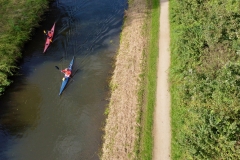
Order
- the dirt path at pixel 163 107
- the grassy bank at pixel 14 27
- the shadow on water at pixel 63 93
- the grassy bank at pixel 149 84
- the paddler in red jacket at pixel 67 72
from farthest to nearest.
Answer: the grassy bank at pixel 14 27
the paddler in red jacket at pixel 67 72
the shadow on water at pixel 63 93
the grassy bank at pixel 149 84
the dirt path at pixel 163 107

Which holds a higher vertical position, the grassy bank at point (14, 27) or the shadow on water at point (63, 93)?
the grassy bank at point (14, 27)

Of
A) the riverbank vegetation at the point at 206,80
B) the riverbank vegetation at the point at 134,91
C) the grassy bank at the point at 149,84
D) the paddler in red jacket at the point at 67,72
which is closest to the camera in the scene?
the riverbank vegetation at the point at 206,80

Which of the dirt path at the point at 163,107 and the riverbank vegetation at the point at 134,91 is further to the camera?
the riverbank vegetation at the point at 134,91

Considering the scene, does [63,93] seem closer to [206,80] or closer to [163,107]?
[163,107]

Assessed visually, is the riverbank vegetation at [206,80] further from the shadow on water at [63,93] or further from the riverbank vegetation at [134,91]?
the shadow on water at [63,93]

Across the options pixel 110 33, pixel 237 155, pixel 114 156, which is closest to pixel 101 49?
pixel 110 33

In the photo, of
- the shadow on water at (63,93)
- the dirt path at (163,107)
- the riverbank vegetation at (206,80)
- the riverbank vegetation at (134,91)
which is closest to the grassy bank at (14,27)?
the shadow on water at (63,93)
